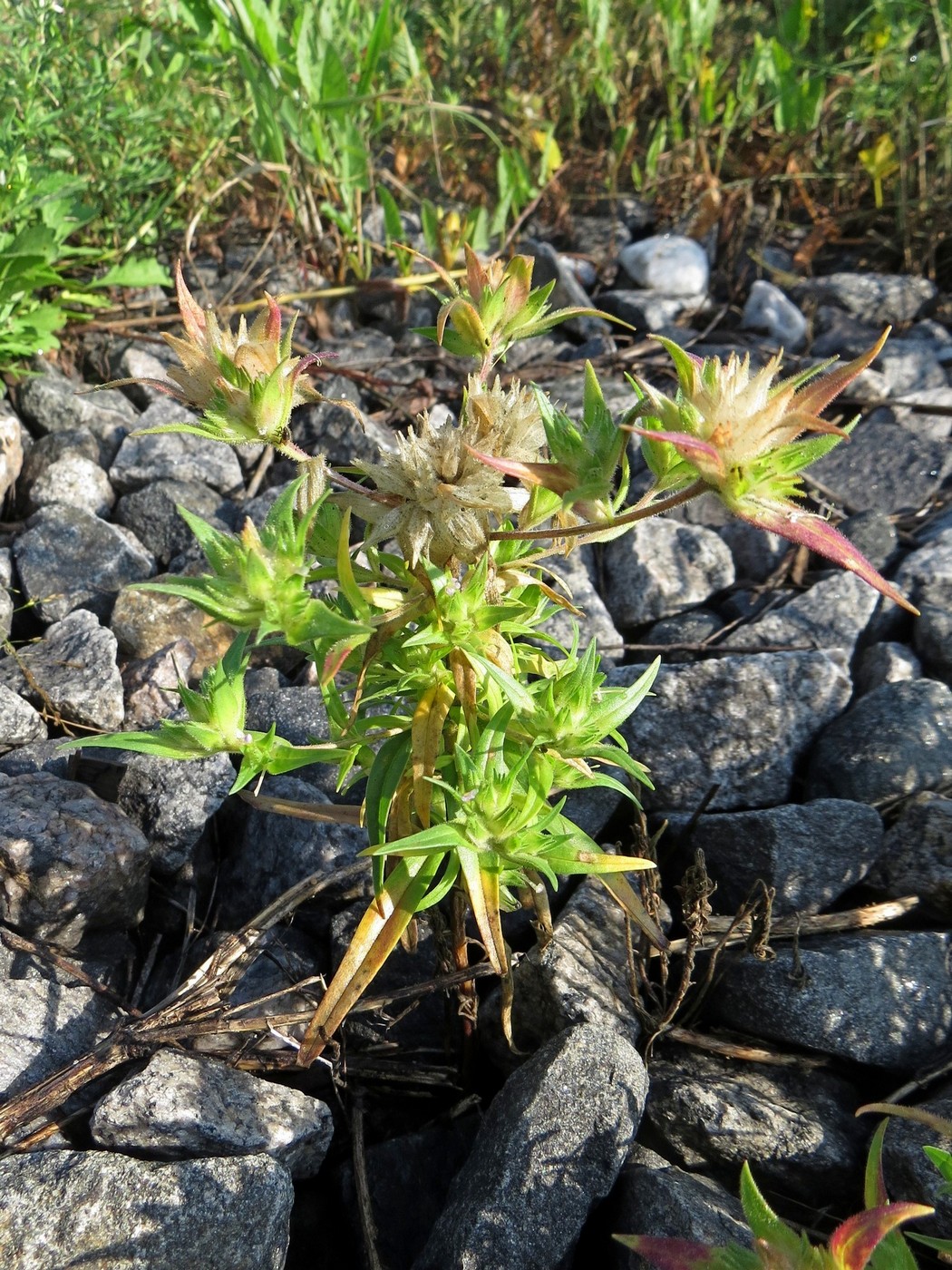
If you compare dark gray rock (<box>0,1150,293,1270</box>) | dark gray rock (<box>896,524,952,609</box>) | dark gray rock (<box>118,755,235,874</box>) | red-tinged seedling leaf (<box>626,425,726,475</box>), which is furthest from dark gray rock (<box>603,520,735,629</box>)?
dark gray rock (<box>0,1150,293,1270</box>)

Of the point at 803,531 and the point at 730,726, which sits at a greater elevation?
the point at 803,531

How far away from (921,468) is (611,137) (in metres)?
2.34

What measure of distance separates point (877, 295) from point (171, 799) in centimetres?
318

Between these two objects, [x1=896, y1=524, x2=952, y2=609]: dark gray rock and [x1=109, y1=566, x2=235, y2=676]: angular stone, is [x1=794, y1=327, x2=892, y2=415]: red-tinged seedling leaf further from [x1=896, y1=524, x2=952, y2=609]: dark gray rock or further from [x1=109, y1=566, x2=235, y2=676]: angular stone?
[x1=109, y1=566, x2=235, y2=676]: angular stone

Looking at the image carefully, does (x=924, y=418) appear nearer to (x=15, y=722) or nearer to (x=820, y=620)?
(x=820, y=620)

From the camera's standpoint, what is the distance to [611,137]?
4.49 meters

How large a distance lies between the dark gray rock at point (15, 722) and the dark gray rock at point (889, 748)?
5.65ft

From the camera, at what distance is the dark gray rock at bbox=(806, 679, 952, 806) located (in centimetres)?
213

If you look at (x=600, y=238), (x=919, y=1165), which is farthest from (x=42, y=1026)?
(x=600, y=238)

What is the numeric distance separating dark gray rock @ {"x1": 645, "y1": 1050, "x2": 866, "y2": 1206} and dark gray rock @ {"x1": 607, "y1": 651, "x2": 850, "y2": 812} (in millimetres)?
591

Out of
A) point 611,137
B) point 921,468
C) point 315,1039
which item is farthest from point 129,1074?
point 611,137

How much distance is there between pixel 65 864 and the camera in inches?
71.2

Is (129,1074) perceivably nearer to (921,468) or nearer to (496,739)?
(496,739)

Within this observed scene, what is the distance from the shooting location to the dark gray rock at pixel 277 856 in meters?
1.99
